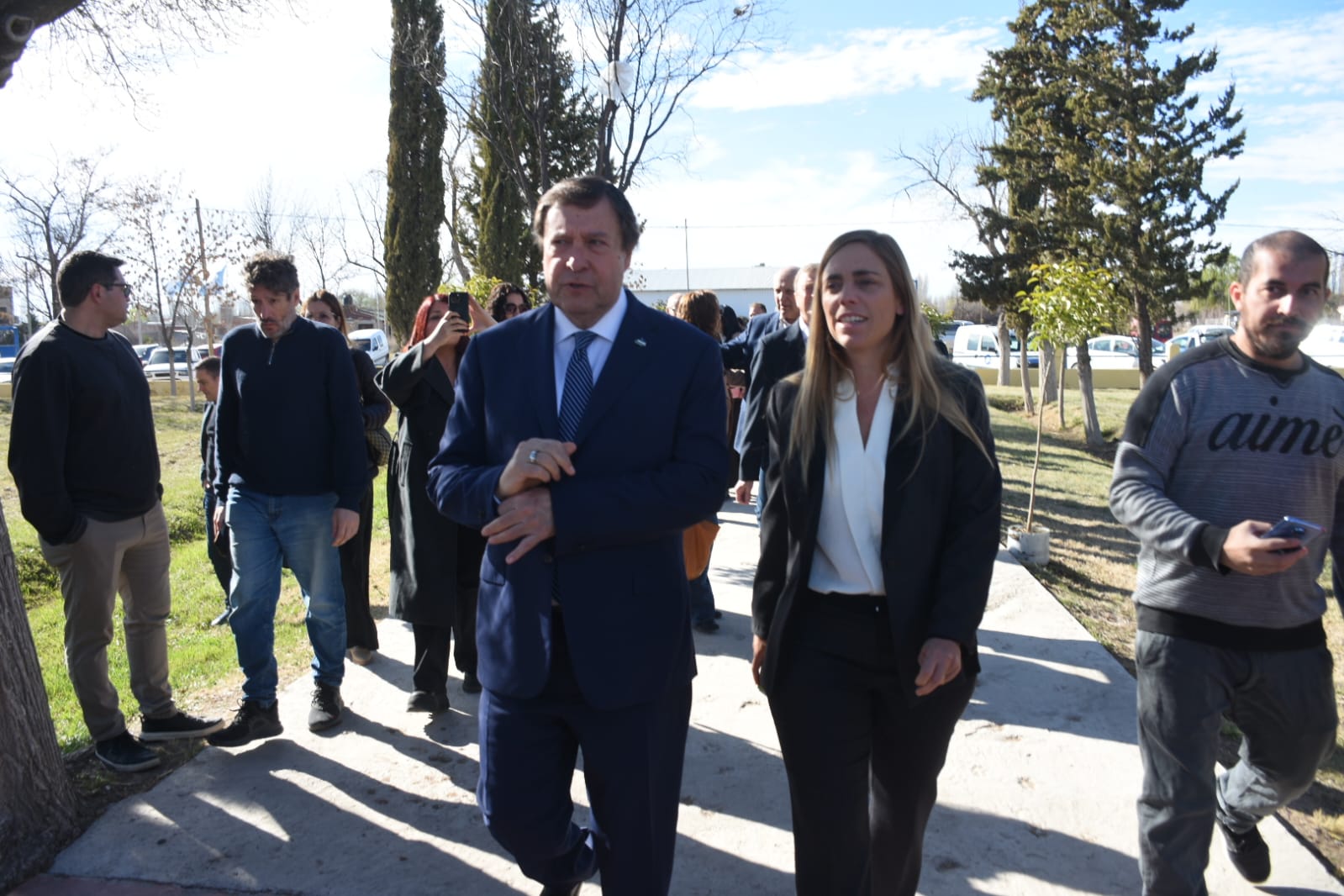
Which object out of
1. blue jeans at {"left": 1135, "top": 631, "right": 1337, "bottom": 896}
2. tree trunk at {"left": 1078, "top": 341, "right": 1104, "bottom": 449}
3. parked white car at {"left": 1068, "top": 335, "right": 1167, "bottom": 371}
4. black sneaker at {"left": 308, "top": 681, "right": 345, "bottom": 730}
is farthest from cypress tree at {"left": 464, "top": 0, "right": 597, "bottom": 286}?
parked white car at {"left": 1068, "top": 335, "right": 1167, "bottom": 371}

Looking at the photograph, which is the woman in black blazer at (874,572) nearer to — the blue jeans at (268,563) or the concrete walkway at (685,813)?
the concrete walkway at (685,813)

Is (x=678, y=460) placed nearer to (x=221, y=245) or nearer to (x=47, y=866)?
(x=47, y=866)

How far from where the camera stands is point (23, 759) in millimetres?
3350

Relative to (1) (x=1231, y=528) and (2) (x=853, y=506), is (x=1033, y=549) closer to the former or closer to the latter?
(1) (x=1231, y=528)

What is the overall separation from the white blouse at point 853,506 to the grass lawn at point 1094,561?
2.25 metres

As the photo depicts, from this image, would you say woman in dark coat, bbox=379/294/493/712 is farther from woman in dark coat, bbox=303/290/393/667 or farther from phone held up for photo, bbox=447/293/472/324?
woman in dark coat, bbox=303/290/393/667

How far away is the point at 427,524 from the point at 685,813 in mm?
1831

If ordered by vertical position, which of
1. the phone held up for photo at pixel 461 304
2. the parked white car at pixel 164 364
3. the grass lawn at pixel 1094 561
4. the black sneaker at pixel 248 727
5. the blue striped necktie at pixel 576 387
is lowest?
the grass lawn at pixel 1094 561

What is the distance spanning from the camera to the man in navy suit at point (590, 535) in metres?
2.42

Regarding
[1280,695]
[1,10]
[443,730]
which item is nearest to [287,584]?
[443,730]

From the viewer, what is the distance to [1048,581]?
7.55 metres

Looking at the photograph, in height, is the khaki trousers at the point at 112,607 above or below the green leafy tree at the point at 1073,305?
below

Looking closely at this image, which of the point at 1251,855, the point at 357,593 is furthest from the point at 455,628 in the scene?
the point at 1251,855

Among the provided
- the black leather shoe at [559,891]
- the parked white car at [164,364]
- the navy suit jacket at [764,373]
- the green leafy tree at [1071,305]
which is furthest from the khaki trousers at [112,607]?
the parked white car at [164,364]
